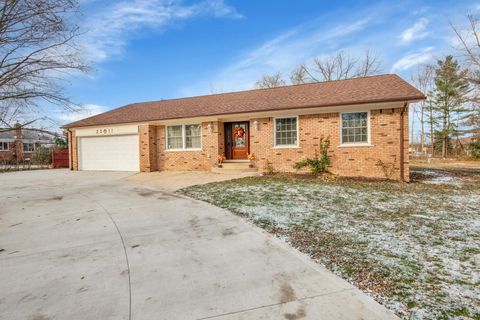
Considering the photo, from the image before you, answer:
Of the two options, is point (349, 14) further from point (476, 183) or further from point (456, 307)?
point (456, 307)

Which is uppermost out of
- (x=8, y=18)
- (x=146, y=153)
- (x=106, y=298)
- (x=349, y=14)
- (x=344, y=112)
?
(x=349, y=14)

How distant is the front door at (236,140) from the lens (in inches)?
526

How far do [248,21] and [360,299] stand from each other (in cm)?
1470

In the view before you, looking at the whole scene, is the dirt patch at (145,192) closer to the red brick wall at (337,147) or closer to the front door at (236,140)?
the red brick wall at (337,147)

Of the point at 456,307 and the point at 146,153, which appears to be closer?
the point at 456,307

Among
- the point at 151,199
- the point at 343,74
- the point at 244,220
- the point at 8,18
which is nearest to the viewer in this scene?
the point at 244,220

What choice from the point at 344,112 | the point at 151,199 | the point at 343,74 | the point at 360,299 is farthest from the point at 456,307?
the point at 343,74

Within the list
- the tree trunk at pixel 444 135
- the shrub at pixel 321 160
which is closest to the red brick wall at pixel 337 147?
the shrub at pixel 321 160

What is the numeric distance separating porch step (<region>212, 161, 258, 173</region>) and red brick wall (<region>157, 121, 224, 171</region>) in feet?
1.95

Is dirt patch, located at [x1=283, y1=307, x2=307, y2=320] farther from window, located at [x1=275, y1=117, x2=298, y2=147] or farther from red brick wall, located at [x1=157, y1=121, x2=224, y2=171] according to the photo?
red brick wall, located at [x1=157, y1=121, x2=224, y2=171]

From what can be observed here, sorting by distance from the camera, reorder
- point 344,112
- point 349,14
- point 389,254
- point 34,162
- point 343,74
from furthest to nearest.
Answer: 1. point 343,74
2. point 34,162
3. point 349,14
4. point 344,112
5. point 389,254

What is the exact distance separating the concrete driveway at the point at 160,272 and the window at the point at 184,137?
326 inches

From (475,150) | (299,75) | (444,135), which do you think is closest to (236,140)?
(299,75)

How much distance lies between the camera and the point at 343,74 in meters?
28.9
